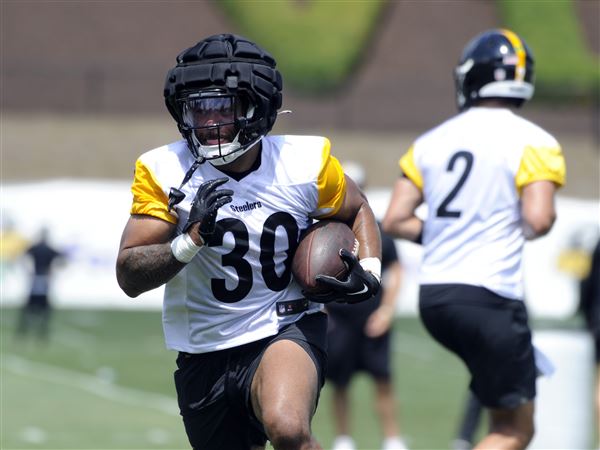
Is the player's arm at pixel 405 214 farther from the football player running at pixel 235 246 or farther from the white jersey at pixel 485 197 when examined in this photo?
the football player running at pixel 235 246

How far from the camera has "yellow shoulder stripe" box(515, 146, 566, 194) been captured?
4984 mm

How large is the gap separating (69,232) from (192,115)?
12112 millimetres

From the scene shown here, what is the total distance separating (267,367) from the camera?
4008 mm

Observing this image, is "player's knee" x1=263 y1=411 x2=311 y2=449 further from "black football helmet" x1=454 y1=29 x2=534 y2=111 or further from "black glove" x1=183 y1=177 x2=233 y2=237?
"black football helmet" x1=454 y1=29 x2=534 y2=111

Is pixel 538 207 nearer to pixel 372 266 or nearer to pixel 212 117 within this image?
pixel 372 266

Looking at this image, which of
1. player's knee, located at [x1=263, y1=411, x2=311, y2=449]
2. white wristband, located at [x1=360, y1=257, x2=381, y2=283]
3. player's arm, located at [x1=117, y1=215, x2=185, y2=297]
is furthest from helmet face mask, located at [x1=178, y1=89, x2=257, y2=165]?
player's knee, located at [x1=263, y1=411, x2=311, y2=449]

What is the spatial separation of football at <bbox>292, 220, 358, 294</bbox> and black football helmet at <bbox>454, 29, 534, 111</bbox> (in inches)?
56.4

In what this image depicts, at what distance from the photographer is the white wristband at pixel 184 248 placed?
3.84 metres

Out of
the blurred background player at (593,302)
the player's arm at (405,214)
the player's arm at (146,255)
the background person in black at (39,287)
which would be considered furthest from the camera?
the background person in black at (39,287)

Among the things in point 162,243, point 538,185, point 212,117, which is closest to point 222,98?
point 212,117

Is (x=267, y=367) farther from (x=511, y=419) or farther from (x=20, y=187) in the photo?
(x=20, y=187)

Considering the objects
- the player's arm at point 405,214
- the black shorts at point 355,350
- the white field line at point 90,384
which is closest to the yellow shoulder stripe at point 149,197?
the player's arm at point 405,214

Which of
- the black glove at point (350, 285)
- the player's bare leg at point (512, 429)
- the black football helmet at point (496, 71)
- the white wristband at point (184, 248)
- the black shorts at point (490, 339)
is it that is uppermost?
the black football helmet at point (496, 71)

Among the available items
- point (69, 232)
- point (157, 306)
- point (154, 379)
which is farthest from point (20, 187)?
point (154, 379)
